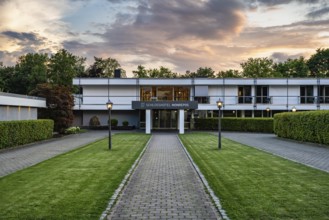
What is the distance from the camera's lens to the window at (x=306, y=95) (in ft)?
155

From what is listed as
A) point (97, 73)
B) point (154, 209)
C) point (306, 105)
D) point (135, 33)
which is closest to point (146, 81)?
point (135, 33)

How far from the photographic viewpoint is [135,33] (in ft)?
111

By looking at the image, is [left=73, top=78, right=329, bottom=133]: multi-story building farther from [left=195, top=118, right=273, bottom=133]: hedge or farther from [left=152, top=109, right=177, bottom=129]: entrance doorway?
[left=195, top=118, right=273, bottom=133]: hedge

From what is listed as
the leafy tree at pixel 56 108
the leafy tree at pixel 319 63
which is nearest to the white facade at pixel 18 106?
the leafy tree at pixel 56 108

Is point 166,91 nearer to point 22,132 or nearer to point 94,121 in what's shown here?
point 94,121

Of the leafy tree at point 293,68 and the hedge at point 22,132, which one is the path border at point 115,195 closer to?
the hedge at point 22,132

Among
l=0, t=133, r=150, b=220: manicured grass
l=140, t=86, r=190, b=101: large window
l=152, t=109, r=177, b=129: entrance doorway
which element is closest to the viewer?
l=0, t=133, r=150, b=220: manicured grass

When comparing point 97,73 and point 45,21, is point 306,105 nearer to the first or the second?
point 45,21

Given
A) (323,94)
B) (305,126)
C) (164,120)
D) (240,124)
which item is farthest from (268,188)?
(323,94)

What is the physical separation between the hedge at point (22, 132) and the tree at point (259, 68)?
53226 millimetres

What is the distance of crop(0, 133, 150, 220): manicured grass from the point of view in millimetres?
7262

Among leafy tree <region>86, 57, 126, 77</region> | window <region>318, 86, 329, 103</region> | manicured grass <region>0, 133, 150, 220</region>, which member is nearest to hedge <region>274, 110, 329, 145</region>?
manicured grass <region>0, 133, 150, 220</region>

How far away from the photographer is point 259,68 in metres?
74.4

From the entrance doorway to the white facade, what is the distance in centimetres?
1582
